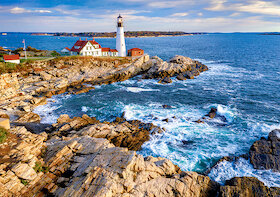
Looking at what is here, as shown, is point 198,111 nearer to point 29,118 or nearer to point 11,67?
point 29,118

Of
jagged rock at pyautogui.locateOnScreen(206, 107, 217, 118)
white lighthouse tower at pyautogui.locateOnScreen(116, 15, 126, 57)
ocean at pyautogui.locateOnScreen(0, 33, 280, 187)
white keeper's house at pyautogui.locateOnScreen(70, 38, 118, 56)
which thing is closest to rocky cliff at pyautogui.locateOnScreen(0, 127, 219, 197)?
ocean at pyautogui.locateOnScreen(0, 33, 280, 187)

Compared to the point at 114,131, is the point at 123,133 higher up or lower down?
lower down

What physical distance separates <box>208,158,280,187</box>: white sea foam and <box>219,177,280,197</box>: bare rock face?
156 centimetres

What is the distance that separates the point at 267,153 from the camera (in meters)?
19.6

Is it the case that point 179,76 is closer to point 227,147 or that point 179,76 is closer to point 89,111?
point 89,111

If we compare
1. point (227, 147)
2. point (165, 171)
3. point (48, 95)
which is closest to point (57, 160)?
point (165, 171)

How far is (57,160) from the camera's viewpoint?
15.5m

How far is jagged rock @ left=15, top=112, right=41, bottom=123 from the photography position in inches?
1060

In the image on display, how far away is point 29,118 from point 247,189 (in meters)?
27.4

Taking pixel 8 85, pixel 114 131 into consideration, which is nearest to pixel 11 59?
pixel 8 85

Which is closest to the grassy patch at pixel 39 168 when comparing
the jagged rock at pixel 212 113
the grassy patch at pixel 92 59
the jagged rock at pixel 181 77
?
the jagged rock at pixel 212 113

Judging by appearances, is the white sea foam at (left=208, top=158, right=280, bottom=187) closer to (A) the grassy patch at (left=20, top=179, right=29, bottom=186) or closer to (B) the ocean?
(B) the ocean

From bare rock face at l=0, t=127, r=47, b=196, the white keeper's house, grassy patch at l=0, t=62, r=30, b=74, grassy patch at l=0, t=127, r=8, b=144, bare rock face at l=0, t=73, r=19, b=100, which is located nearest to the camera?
bare rock face at l=0, t=127, r=47, b=196

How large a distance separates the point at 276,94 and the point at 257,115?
43.4 feet
